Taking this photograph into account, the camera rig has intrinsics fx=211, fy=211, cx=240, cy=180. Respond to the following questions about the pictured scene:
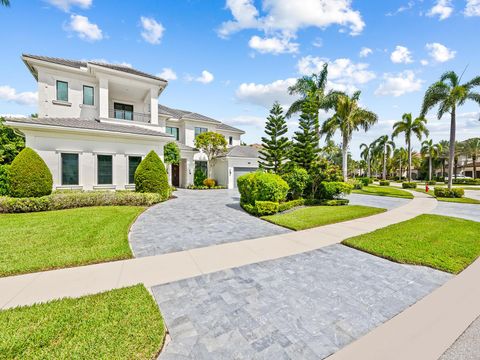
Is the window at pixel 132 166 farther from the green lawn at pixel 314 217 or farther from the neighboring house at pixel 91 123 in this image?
the green lawn at pixel 314 217

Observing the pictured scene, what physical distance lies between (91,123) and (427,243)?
1851cm

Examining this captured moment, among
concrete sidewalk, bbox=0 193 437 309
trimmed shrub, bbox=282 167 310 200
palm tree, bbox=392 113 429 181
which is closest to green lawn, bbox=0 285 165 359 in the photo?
concrete sidewalk, bbox=0 193 437 309

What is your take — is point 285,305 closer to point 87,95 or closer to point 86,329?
point 86,329

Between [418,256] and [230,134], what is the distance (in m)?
24.6

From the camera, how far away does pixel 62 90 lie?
15562 millimetres

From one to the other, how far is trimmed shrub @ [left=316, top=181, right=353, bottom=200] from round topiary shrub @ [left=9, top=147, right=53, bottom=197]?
15.6 m

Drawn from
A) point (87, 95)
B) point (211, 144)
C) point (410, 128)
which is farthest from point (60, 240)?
point (410, 128)

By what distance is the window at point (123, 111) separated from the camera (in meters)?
17.9

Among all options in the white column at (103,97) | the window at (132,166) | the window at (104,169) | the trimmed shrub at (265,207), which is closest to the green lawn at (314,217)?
the trimmed shrub at (265,207)

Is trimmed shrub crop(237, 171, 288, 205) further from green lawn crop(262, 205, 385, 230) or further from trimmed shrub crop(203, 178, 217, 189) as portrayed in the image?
trimmed shrub crop(203, 178, 217, 189)

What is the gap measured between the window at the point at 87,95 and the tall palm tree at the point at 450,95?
28.2m

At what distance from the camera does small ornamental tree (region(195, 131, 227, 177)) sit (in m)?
21.6

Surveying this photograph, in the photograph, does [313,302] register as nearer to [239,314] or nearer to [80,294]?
[239,314]

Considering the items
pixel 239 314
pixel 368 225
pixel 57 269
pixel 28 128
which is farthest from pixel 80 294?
pixel 28 128
